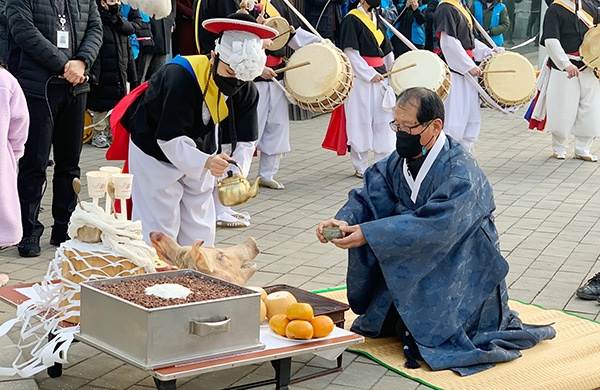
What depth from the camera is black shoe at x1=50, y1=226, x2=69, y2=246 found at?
6.39 meters

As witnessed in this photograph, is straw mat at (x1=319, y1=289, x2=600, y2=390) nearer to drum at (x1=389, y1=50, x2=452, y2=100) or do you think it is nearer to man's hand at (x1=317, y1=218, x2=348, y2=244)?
man's hand at (x1=317, y1=218, x2=348, y2=244)

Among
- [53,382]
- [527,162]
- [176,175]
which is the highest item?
[176,175]

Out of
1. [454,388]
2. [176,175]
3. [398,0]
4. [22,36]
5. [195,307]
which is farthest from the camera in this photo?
[398,0]

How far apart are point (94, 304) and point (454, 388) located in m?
1.50

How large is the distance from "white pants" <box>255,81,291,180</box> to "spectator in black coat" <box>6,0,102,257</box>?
2.28 meters

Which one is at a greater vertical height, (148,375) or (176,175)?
(176,175)

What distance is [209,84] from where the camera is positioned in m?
5.08

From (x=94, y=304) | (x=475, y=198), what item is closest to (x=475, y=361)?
(x=475, y=198)

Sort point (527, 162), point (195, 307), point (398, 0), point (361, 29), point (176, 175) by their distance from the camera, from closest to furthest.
Result: 1. point (195, 307)
2. point (176, 175)
3. point (361, 29)
4. point (527, 162)
5. point (398, 0)

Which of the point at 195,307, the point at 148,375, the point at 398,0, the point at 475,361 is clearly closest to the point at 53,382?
the point at 148,375

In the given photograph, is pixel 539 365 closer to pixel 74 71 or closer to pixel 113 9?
pixel 74 71

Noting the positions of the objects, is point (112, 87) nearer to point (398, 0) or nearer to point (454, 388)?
point (454, 388)

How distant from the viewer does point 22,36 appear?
20.1 feet

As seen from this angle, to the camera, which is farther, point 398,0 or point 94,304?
point 398,0
